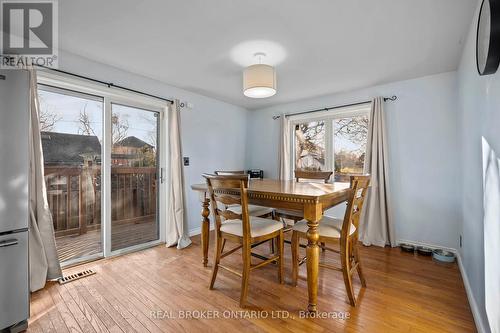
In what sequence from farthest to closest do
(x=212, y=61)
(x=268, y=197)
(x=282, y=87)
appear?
1. (x=282, y=87)
2. (x=212, y=61)
3. (x=268, y=197)

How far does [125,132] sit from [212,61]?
1472 mm

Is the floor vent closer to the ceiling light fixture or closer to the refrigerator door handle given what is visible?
the refrigerator door handle

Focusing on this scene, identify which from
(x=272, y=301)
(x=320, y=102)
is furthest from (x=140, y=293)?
(x=320, y=102)

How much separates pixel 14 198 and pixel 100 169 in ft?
4.12

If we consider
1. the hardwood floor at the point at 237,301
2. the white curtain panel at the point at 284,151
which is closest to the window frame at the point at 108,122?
the hardwood floor at the point at 237,301

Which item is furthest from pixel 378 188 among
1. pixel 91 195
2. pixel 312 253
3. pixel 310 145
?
pixel 91 195

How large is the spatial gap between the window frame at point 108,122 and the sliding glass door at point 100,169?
1 centimetres

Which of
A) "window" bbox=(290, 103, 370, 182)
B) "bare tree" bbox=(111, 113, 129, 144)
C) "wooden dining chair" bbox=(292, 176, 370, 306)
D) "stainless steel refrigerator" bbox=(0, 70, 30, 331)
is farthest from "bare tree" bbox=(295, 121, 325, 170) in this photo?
"stainless steel refrigerator" bbox=(0, 70, 30, 331)

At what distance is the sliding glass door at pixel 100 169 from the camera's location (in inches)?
99.3

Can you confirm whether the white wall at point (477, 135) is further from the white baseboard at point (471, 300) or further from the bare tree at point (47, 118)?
the bare tree at point (47, 118)

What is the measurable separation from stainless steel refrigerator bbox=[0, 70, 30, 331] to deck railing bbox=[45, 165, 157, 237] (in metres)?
1.02

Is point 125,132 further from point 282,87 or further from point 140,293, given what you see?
point 282,87

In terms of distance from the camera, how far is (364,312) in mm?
1765

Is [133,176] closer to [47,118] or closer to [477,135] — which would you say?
[47,118]
